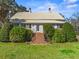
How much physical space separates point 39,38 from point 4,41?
233 inches

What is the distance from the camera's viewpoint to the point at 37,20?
188ft

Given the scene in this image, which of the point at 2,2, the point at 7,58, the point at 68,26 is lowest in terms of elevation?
the point at 7,58

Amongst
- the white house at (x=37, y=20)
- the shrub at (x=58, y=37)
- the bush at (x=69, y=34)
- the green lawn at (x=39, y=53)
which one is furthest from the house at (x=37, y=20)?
the green lawn at (x=39, y=53)

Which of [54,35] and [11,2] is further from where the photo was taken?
[11,2]

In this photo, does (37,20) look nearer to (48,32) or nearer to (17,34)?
(48,32)

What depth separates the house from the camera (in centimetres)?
5505

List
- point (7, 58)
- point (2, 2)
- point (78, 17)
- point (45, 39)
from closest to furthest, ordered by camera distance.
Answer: point (7, 58)
point (45, 39)
point (2, 2)
point (78, 17)

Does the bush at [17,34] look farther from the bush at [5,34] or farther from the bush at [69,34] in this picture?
the bush at [69,34]

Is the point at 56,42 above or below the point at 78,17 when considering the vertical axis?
below

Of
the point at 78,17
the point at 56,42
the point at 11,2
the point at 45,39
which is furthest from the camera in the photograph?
the point at 78,17

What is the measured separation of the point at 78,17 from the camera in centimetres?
9325

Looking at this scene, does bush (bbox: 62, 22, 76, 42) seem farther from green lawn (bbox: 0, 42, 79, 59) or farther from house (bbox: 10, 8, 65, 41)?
house (bbox: 10, 8, 65, 41)

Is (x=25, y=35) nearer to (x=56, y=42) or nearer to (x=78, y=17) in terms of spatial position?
(x=56, y=42)

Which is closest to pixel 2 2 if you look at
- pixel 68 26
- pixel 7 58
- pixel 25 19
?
pixel 25 19
